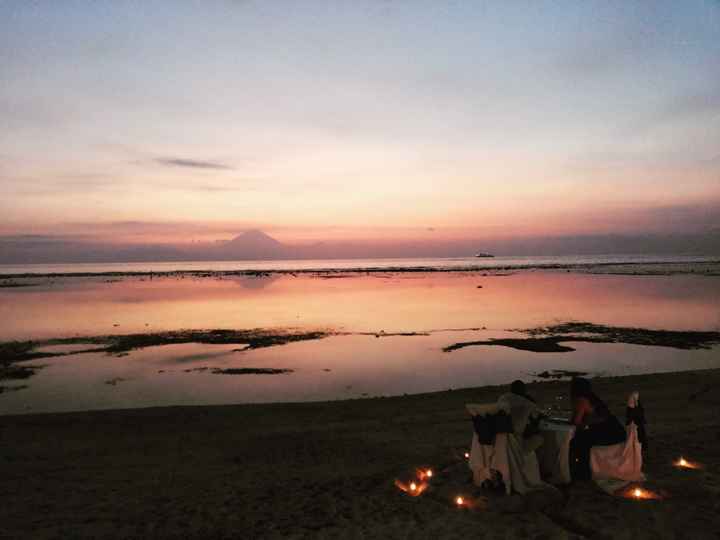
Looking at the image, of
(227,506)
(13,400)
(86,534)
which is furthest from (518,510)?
(13,400)

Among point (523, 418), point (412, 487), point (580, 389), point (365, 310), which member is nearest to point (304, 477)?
point (412, 487)

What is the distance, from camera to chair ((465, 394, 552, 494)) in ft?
23.4

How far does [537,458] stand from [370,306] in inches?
1169

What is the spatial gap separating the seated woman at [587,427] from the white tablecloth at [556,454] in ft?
0.53

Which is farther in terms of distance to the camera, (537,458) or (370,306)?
(370,306)

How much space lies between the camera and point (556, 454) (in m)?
7.45

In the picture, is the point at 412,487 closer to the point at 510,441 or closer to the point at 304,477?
the point at 510,441

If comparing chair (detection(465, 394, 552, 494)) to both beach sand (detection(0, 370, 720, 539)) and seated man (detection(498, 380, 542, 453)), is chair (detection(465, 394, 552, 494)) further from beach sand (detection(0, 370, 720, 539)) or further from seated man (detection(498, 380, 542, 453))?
beach sand (detection(0, 370, 720, 539))

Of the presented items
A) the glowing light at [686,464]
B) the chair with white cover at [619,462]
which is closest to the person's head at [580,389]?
the chair with white cover at [619,462]

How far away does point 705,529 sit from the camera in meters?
6.05

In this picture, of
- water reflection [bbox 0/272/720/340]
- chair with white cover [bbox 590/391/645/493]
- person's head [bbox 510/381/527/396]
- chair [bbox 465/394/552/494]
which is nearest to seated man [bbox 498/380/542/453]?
→ chair [bbox 465/394/552/494]

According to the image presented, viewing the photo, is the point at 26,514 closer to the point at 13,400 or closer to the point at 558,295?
the point at 13,400

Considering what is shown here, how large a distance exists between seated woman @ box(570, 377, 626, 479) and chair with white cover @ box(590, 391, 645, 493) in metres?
0.08

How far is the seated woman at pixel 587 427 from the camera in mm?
7445
